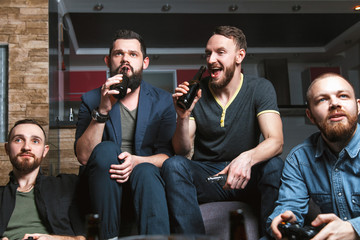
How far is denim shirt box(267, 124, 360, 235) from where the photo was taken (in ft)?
4.39

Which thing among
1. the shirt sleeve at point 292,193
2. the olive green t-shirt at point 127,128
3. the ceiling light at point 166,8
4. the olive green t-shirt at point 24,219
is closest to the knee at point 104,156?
the olive green t-shirt at point 127,128

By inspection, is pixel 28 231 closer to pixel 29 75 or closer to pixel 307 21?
pixel 29 75

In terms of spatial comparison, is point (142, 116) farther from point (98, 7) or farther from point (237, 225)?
point (98, 7)

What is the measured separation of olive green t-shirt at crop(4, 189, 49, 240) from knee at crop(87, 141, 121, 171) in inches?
16.1

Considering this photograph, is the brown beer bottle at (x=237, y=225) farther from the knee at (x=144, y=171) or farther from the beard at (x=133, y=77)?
the beard at (x=133, y=77)

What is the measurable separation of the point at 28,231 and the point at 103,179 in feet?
→ 1.55

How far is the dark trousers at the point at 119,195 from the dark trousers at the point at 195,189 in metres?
0.06

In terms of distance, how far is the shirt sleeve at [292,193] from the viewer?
1361 mm

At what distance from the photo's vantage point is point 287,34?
21.3 feet

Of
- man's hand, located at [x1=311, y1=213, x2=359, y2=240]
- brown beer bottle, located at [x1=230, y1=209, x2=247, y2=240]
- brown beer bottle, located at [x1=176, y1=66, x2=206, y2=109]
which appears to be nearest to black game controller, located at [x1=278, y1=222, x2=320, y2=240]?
man's hand, located at [x1=311, y1=213, x2=359, y2=240]

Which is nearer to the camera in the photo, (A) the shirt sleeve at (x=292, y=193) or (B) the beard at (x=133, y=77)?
(A) the shirt sleeve at (x=292, y=193)

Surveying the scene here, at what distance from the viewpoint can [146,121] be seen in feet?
6.05

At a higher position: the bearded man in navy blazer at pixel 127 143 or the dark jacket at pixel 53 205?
the bearded man in navy blazer at pixel 127 143

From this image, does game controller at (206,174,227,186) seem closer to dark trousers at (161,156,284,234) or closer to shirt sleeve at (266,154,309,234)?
dark trousers at (161,156,284,234)
